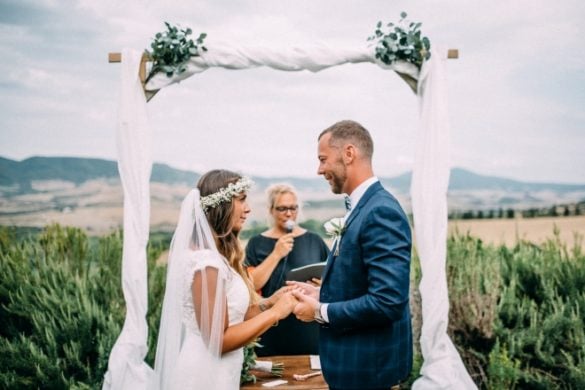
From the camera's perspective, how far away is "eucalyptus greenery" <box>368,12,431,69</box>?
146 inches

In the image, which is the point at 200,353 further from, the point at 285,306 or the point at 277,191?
the point at 277,191

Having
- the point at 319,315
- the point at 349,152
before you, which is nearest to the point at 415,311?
the point at 319,315

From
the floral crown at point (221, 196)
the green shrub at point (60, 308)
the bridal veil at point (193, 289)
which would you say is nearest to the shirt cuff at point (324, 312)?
the bridal veil at point (193, 289)

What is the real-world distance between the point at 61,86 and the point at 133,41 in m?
1.10

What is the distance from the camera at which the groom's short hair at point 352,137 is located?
258 centimetres

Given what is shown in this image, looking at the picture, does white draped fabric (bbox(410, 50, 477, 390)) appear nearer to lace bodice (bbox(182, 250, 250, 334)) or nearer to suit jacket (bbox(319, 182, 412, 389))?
suit jacket (bbox(319, 182, 412, 389))

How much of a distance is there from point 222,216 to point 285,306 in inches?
23.0

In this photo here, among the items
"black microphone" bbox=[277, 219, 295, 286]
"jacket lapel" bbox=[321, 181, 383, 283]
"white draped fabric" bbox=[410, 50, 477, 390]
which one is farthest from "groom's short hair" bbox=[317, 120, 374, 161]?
"black microphone" bbox=[277, 219, 295, 286]

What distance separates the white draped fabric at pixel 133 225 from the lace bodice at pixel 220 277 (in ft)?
3.35

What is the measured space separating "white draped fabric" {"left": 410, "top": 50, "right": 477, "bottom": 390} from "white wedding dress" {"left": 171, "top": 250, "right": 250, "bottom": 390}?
1.36 m

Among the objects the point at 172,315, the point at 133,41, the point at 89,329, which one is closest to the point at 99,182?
the point at 133,41

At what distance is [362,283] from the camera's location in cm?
241

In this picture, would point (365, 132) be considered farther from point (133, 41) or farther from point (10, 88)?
point (10, 88)

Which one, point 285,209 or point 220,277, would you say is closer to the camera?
point 220,277
